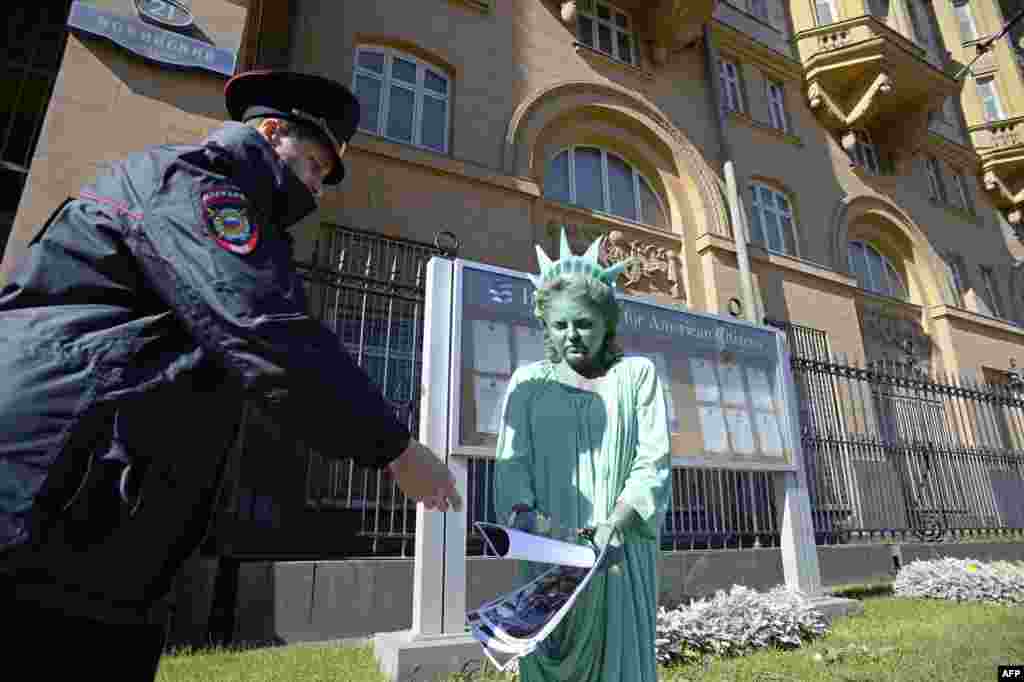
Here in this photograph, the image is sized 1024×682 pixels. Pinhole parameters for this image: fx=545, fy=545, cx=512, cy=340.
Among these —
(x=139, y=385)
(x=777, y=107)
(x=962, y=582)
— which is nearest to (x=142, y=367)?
(x=139, y=385)

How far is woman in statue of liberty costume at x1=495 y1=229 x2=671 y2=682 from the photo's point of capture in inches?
75.4

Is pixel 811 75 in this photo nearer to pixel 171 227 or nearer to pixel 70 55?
pixel 70 55

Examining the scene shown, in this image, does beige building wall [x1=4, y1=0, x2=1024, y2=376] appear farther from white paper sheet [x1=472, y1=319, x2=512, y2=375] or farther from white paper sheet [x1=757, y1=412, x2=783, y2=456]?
white paper sheet [x1=757, y1=412, x2=783, y2=456]

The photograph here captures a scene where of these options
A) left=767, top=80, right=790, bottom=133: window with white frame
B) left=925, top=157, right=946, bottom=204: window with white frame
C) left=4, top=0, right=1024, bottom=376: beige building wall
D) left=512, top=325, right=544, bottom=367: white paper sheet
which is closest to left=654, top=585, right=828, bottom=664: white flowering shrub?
left=512, top=325, right=544, bottom=367: white paper sheet

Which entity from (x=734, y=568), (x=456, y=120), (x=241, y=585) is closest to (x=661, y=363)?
(x=734, y=568)

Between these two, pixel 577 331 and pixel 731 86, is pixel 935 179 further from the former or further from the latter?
pixel 577 331

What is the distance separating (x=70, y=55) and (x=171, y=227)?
6362 millimetres

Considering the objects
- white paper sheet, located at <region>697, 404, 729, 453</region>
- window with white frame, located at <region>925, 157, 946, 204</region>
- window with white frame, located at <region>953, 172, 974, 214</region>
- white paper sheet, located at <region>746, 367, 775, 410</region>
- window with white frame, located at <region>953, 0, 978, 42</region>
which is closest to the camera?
white paper sheet, located at <region>697, 404, 729, 453</region>

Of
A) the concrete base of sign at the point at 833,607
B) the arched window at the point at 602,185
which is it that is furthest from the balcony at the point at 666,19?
the concrete base of sign at the point at 833,607

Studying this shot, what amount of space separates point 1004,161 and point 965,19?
22.0ft

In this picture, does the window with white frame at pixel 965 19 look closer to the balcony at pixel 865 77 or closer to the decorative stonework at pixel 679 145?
the balcony at pixel 865 77

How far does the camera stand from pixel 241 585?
428 centimetres

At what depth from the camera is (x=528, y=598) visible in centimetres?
176

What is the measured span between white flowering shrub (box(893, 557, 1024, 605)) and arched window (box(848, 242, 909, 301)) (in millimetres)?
9238
